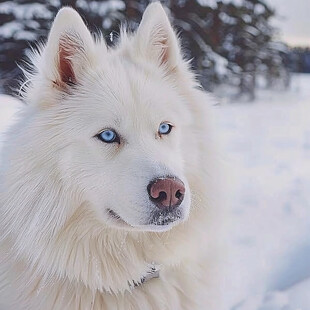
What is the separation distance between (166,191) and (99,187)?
1.25 ft

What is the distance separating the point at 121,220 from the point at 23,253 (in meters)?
0.56

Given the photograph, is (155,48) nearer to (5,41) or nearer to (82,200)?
(82,200)

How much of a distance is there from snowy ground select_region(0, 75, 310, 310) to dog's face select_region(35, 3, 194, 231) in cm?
63

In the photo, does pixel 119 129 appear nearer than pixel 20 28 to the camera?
Yes

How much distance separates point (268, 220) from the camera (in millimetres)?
5250

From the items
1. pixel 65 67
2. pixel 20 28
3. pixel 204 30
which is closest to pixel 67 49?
pixel 65 67

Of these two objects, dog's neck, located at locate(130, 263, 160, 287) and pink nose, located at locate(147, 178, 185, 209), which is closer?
pink nose, located at locate(147, 178, 185, 209)

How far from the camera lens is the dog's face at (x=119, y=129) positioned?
7.43 feet

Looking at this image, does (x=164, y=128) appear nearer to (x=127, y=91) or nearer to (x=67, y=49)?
(x=127, y=91)

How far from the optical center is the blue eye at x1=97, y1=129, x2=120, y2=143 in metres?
2.45

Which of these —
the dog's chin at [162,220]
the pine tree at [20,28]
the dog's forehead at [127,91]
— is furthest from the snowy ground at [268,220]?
the pine tree at [20,28]

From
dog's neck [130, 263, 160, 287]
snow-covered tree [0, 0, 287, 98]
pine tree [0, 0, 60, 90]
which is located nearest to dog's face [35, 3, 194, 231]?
dog's neck [130, 263, 160, 287]

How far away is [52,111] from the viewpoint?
253cm

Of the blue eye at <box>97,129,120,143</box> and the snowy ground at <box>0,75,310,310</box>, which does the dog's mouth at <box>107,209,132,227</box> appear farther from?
the snowy ground at <box>0,75,310,310</box>
